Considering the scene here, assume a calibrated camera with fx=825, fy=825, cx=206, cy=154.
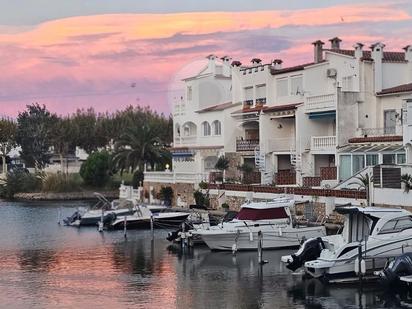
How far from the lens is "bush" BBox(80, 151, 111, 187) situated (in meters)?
102

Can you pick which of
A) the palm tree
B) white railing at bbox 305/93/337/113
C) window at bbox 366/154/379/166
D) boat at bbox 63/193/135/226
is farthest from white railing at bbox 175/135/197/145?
window at bbox 366/154/379/166

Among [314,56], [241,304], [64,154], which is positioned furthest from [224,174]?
[64,154]

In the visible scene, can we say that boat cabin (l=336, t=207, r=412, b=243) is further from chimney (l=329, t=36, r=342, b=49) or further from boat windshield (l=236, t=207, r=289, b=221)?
chimney (l=329, t=36, r=342, b=49)

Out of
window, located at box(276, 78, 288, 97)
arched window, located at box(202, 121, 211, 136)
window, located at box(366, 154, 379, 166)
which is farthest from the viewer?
arched window, located at box(202, 121, 211, 136)

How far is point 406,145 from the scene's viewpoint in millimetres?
45875

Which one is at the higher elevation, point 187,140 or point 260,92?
point 260,92

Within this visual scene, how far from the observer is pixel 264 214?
40812mm

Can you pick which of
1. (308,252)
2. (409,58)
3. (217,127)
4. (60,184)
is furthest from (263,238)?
(60,184)

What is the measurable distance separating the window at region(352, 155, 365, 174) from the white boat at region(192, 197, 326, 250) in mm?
11666

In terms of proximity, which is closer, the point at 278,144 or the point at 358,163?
the point at 358,163

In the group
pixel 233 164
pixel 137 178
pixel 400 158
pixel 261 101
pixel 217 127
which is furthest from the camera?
pixel 137 178

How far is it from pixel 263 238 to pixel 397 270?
12.2 meters

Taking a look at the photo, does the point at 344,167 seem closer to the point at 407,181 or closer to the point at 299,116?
the point at 299,116

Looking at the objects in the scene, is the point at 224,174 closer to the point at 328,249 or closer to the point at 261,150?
the point at 261,150
